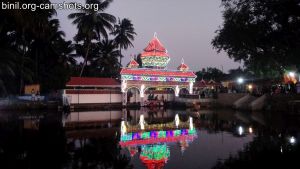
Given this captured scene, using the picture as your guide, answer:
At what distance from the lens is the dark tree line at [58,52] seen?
35.4 m

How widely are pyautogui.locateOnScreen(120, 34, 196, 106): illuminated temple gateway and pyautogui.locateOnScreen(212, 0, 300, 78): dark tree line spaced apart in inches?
527

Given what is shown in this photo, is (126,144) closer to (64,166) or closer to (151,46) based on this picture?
(64,166)

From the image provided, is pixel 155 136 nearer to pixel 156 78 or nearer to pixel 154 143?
pixel 154 143

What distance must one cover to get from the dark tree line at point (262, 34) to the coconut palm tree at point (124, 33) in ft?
91.3

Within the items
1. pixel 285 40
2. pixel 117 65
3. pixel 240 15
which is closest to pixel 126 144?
pixel 285 40

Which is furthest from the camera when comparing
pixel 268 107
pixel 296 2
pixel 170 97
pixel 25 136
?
pixel 170 97

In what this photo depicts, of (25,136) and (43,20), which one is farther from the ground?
(43,20)

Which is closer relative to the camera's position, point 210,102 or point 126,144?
point 126,144

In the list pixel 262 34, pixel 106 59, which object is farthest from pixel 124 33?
pixel 262 34

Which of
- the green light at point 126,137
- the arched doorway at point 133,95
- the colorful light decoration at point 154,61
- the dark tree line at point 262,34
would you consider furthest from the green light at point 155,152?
the colorful light decoration at point 154,61

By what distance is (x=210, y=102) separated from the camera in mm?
42219

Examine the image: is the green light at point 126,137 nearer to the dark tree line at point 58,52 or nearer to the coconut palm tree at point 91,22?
the dark tree line at point 58,52

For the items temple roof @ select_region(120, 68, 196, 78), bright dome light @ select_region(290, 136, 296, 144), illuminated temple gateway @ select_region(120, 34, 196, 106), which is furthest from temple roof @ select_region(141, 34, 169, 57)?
bright dome light @ select_region(290, 136, 296, 144)

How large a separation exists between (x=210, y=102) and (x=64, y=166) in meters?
35.1
